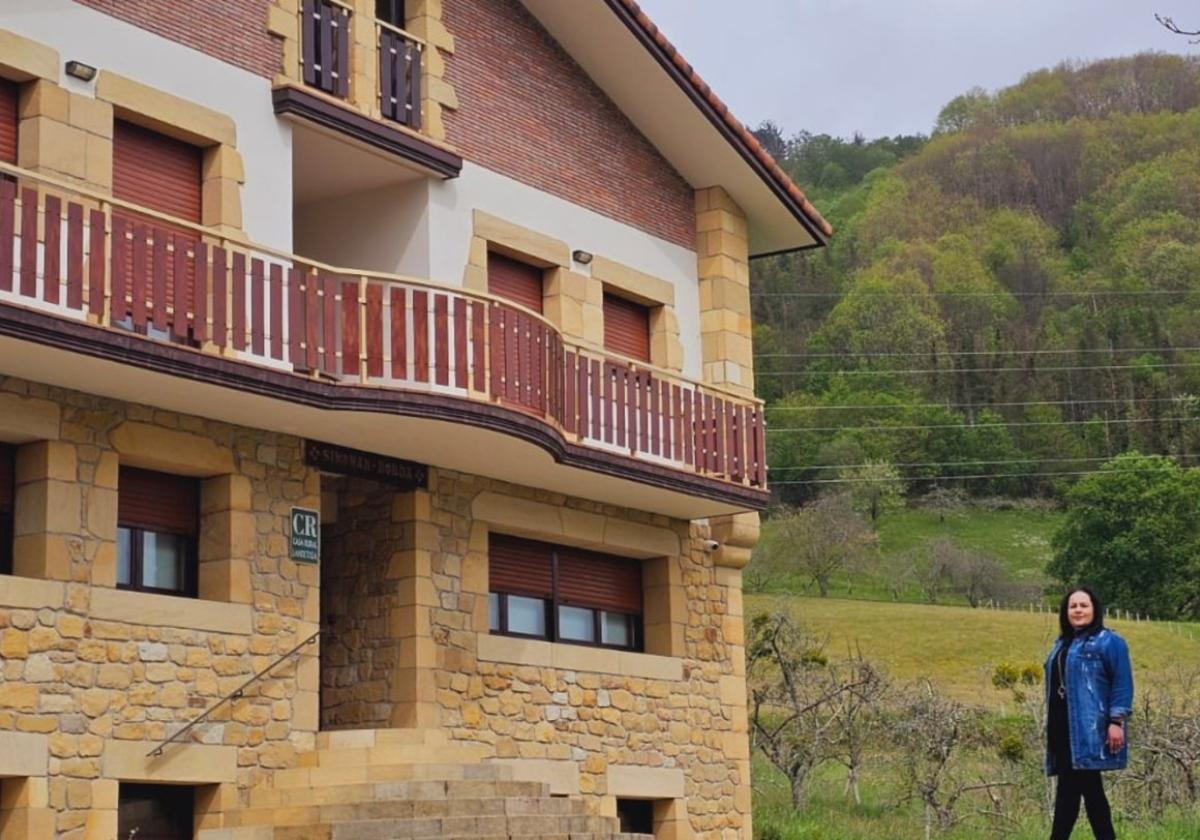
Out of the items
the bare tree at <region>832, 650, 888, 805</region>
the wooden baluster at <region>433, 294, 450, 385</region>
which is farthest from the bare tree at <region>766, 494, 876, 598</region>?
the wooden baluster at <region>433, 294, 450, 385</region>

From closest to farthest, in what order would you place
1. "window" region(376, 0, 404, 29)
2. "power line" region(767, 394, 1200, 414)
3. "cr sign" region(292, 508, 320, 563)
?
1. "cr sign" region(292, 508, 320, 563)
2. "window" region(376, 0, 404, 29)
3. "power line" region(767, 394, 1200, 414)

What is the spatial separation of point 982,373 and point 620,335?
308 feet

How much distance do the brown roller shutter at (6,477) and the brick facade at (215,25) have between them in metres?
3.39

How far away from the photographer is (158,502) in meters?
15.0

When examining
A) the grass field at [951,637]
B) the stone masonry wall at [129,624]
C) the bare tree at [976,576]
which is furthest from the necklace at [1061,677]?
the bare tree at [976,576]

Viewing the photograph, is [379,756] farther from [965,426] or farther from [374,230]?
[965,426]

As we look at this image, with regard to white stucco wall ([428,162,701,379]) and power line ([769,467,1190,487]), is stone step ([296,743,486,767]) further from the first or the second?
power line ([769,467,1190,487])

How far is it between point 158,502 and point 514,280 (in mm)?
4830

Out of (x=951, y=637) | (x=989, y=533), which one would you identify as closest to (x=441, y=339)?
(x=951, y=637)

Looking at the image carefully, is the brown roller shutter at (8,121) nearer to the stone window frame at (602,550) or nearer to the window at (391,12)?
the window at (391,12)

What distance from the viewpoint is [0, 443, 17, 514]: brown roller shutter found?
13883 mm

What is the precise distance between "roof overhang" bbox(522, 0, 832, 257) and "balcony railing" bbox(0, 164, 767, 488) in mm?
2871

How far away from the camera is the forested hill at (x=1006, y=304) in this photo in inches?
4144

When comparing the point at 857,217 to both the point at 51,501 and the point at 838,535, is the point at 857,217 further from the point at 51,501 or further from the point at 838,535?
the point at 51,501
